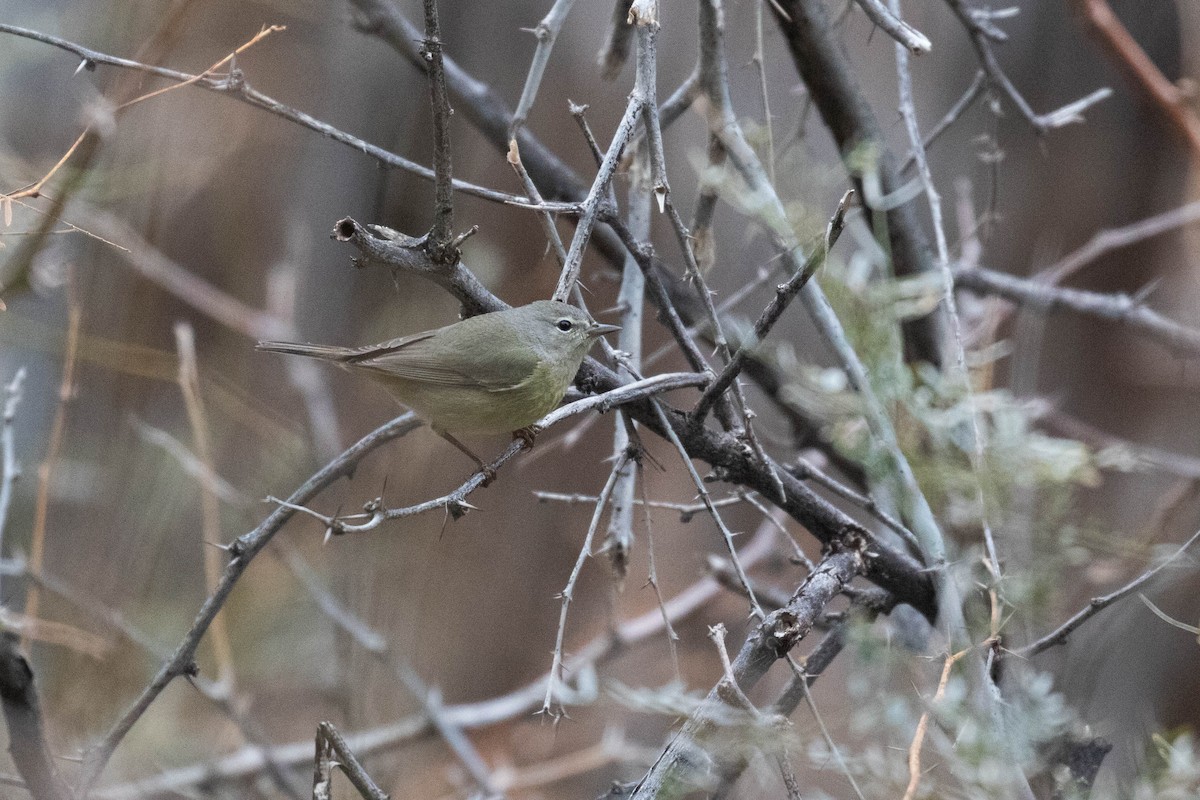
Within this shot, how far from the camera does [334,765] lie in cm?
153

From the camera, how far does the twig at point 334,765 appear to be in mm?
1526

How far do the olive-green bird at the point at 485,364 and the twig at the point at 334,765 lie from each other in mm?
1003

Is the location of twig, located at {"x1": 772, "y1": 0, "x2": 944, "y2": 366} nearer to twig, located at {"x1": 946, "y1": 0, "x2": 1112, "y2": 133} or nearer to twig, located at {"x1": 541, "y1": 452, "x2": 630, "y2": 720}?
twig, located at {"x1": 946, "y1": 0, "x2": 1112, "y2": 133}

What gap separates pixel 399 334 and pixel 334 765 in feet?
9.03

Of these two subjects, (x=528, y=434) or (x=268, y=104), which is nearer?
(x=268, y=104)

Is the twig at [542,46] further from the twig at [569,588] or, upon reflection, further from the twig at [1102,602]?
the twig at [1102,602]

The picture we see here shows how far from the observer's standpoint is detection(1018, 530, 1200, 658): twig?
5.14 feet

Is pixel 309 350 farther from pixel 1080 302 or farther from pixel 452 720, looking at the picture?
pixel 1080 302

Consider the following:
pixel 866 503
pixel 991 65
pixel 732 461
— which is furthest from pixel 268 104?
pixel 991 65

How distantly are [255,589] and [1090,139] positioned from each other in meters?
4.77

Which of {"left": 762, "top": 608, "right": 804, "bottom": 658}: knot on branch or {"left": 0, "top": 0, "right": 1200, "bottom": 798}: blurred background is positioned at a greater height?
{"left": 0, "top": 0, "right": 1200, "bottom": 798}: blurred background

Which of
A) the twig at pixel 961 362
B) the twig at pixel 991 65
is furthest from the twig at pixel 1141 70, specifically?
the twig at pixel 961 362

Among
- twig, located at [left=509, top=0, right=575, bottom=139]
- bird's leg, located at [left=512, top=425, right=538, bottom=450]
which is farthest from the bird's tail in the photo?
twig, located at [left=509, top=0, right=575, bottom=139]

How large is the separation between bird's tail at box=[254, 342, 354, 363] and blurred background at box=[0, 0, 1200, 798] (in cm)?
31
